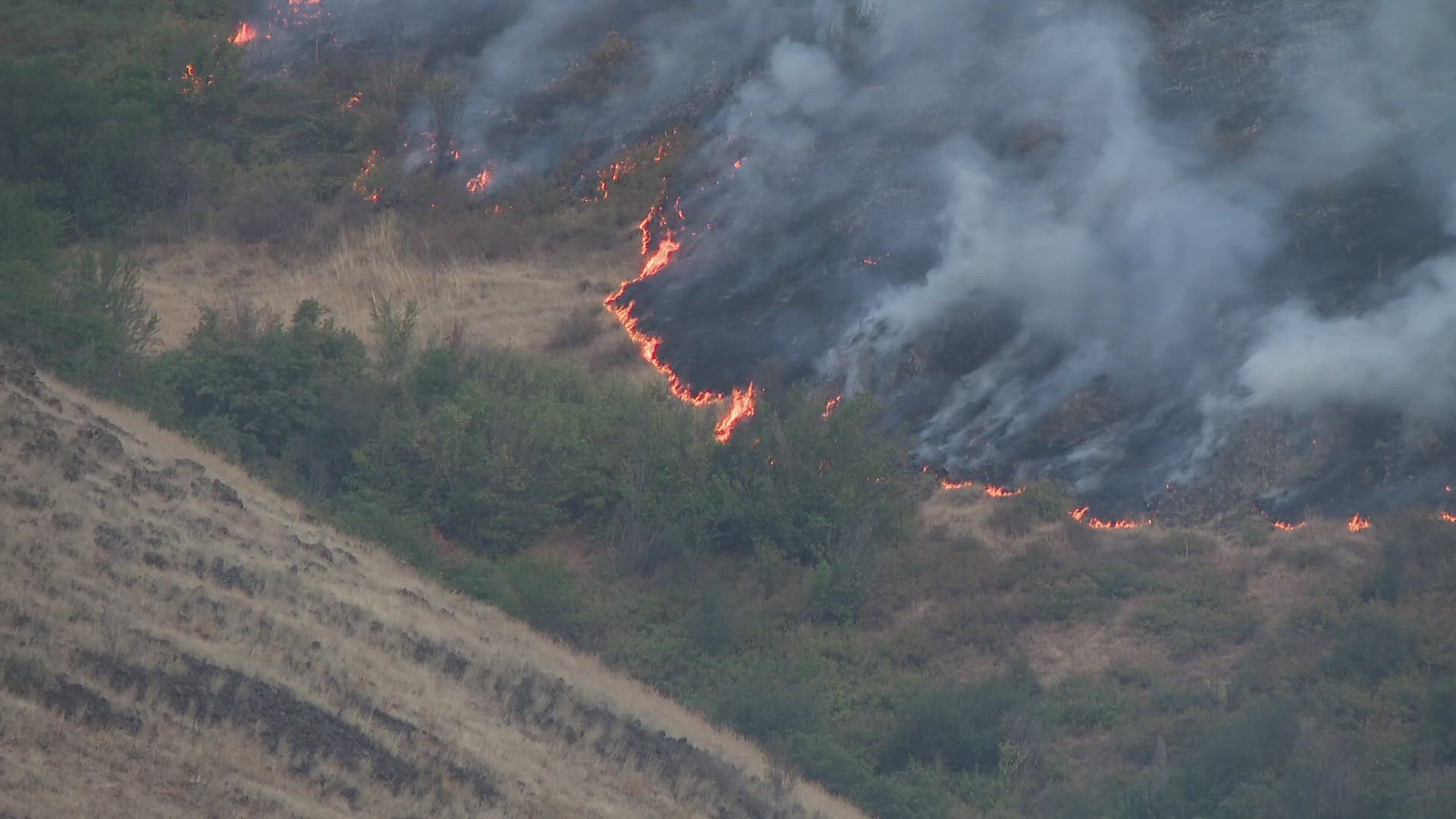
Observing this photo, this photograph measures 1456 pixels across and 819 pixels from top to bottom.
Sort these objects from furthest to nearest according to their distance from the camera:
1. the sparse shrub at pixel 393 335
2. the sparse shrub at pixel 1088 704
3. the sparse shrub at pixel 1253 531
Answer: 1. the sparse shrub at pixel 393 335
2. the sparse shrub at pixel 1253 531
3. the sparse shrub at pixel 1088 704

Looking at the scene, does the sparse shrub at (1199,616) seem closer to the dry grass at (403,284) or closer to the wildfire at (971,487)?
the wildfire at (971,487)

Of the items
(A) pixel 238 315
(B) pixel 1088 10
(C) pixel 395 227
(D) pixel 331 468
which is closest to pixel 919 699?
(D) pixel 331 468

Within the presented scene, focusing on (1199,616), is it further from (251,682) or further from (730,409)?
(251,682)

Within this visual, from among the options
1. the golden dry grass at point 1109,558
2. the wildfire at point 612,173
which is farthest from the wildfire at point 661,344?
the golden dry grass at point 1109,558

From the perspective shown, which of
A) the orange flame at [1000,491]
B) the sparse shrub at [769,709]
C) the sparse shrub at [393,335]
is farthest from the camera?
the sparse shrub at [393,335]

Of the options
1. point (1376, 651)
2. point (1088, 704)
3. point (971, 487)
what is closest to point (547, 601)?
point (1088, 704)

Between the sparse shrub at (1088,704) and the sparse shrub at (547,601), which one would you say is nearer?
the sparse shrub at (1088,704)

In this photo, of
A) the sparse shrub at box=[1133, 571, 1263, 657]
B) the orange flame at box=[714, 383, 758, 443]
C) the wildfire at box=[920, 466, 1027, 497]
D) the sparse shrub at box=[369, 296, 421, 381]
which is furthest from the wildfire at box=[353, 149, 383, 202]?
the sparse shrub at box=[1133, 571, 1263, 657]

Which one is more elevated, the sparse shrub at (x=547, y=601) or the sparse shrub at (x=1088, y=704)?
the sparse shrub at (x=547, y=601)
